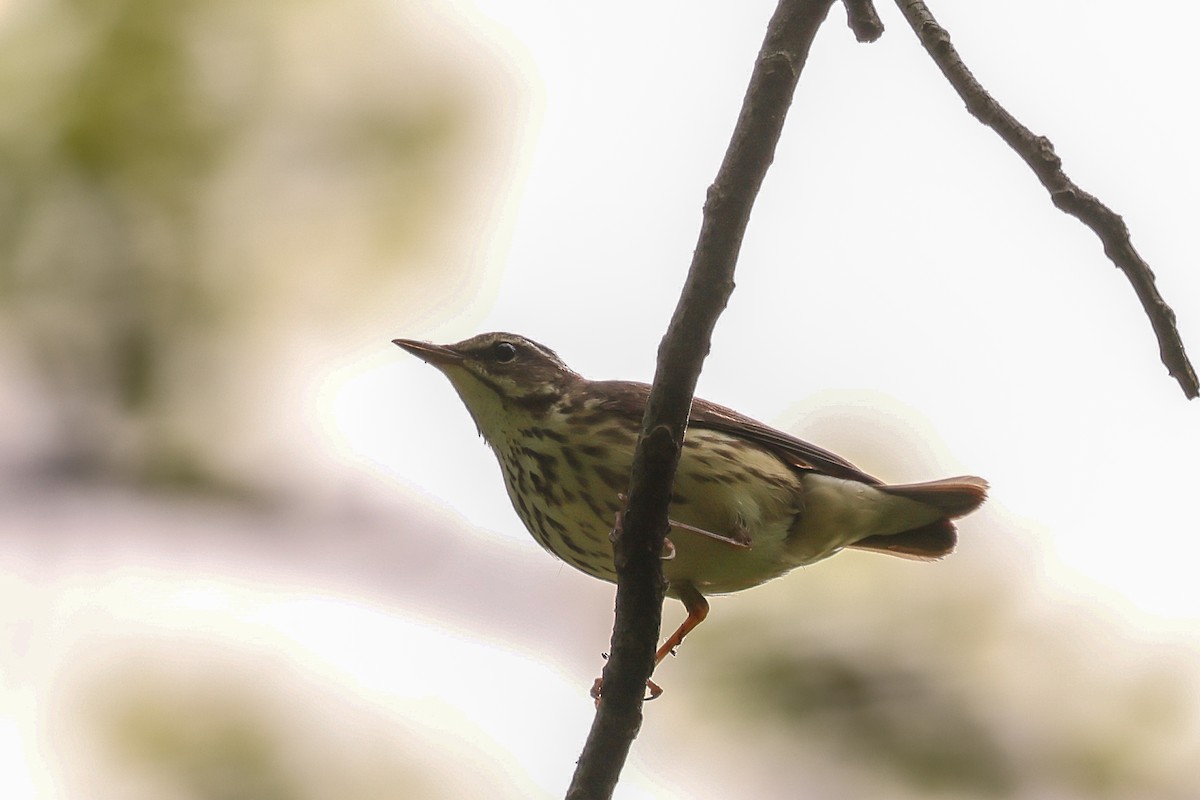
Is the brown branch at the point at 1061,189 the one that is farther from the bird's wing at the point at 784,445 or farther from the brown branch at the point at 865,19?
the bird's wing at the point at 784,445

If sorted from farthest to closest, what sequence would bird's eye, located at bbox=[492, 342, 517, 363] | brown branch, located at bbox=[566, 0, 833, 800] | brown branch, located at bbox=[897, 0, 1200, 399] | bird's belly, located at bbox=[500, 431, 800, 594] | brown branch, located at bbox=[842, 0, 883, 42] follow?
1. bird's eye, located at bbox=[492, 342, 517, 363]
2. bird's belly, located at bbox=[500, 431, 800, 594]
3. brown branch, located at bbox=[842, 0, 883, 42]
4. brown branch, located at bbox=[566, 0, 833, 800]
5. brown branch, located at bbox=[897, 0, 1200, 399]

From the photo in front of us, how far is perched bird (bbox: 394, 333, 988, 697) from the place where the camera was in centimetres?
436

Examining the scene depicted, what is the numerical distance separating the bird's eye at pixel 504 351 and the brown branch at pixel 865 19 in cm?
229

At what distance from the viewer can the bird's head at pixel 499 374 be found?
4.82m

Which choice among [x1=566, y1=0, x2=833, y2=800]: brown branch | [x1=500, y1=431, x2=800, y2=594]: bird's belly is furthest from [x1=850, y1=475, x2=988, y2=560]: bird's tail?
[x1=566, y1=0, x2=833, y2=800]: brown branch

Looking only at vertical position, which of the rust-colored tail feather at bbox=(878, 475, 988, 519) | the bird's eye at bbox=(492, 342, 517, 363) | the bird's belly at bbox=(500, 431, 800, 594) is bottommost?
the bird's belly at bbox=(500, 431, 800, 594)

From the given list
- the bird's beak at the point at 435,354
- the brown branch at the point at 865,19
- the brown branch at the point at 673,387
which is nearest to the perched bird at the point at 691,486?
the bird's beak at the point at 435,354

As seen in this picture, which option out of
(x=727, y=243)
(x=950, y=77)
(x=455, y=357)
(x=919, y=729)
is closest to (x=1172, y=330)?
(x=950, y=77)

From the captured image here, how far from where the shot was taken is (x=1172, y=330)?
7.91 feet

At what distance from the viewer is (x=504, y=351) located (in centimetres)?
503

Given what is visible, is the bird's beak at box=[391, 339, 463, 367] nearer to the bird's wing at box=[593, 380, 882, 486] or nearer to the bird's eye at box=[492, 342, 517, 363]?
the bird's eye at box=[492, 342, 517, 363]

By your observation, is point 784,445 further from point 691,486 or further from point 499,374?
point 499,374

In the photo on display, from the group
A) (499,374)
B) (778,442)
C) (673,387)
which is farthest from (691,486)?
(673,387)

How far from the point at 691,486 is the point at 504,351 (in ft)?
3.43
